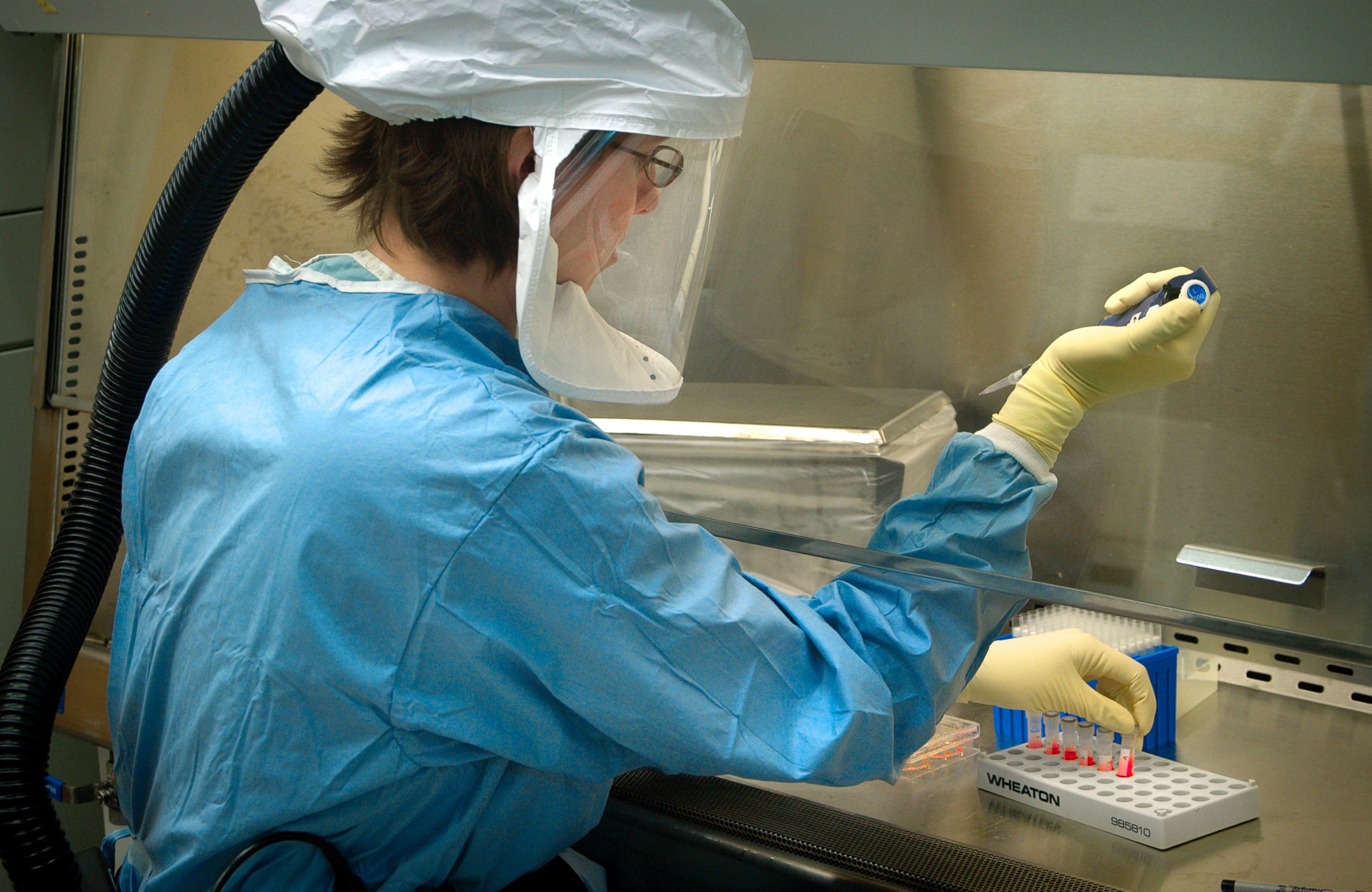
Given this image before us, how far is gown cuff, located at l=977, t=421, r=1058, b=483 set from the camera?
3.33ft

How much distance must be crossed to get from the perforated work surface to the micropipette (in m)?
0.52

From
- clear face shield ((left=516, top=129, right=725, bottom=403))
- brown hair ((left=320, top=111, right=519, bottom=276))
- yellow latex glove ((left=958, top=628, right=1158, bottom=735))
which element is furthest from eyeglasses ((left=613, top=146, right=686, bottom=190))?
yellow latex glove ((left=958, top=628, right=1158, bottom=735))

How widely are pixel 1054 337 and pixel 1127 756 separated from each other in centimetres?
51

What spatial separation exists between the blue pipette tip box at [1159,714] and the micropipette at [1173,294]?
502 mm

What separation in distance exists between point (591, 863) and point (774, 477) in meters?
0.48

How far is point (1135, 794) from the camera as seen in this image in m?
1.18

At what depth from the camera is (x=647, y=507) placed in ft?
2.83

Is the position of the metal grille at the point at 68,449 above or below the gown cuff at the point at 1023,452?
below

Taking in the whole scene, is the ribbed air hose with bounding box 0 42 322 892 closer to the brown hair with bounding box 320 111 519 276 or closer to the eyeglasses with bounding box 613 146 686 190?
the brown hair with bounding box 320 111 519 276

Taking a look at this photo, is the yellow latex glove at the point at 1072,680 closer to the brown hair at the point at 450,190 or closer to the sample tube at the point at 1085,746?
the sample tube at the point at 1085,746

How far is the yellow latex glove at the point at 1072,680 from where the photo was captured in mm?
1238

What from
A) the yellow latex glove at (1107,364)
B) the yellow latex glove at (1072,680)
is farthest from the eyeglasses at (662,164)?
the yellow latex glove at (1072,680)

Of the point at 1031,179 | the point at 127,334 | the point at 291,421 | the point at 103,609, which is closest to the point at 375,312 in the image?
the point at 291,421

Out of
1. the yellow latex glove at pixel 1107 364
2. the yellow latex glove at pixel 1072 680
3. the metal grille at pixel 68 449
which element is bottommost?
the yellow latex glove at pixel 1072 680
